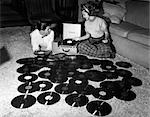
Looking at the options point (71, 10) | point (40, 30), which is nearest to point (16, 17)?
point (71, 10)

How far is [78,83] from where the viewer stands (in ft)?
6.90

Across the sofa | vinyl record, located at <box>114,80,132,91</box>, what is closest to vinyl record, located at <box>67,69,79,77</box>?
vinyl record, located at <box>114,80,132,91</box>

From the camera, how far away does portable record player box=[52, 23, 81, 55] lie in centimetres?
285

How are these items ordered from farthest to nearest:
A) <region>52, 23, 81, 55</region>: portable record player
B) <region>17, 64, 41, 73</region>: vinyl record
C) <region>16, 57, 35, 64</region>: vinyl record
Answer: <region>52, 23, 81, 55</region>: portable record player, <region>16, 57, 35, 64</region>: vinyl record, <region>17, 64, 41, 73</region>: vinyl record

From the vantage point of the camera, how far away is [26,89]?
1.99 metres

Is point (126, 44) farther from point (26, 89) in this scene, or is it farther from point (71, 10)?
point (71, 10)

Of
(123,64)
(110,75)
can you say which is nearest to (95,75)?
(110,75)

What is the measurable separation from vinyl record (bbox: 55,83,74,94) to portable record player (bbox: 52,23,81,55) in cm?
86

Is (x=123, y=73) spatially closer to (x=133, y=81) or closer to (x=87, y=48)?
(x=133, y=81)

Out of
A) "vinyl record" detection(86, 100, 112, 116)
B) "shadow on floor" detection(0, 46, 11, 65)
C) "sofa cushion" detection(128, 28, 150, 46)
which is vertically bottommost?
"vinyl record" detection(86, 100, 112, 116)

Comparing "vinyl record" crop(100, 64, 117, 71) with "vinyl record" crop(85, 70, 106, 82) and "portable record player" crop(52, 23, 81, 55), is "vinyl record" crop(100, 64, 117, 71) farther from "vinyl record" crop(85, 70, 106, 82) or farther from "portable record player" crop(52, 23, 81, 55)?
"portable record player" crop(52, 23, 81, 55)

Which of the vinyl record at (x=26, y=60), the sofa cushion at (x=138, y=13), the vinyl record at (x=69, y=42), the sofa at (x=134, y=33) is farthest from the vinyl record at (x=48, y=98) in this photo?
the sofa cushion at (x=138, y=13)

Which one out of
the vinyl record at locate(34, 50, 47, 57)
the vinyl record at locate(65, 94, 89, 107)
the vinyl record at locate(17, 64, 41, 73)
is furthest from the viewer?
the vinyl record at locate(34, 50, 47, 57)

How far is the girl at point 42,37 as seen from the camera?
2.77 metres
